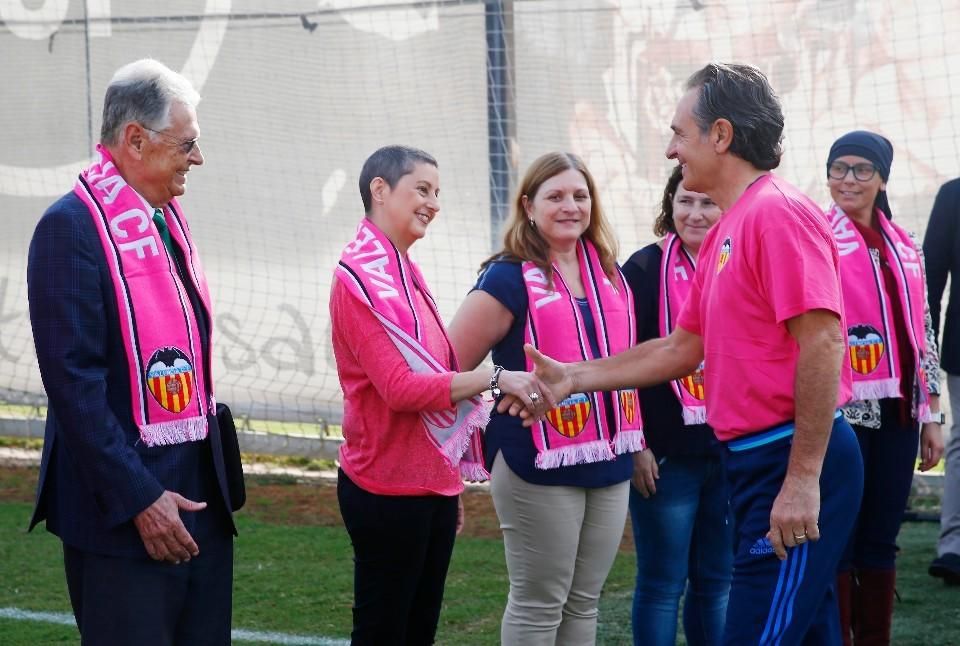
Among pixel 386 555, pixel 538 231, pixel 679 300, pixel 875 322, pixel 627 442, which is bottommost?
pixel 386 555

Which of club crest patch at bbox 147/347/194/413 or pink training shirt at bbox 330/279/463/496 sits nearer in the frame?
club crest patch at bbox 147/347/194/413

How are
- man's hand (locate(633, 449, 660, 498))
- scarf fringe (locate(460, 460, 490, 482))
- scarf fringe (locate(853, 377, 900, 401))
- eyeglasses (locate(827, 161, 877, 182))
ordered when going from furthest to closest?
eyeglasses (locate(827, 161, 877, 182)), scarf fringe (locate(853, 377, 900, 401)), man's hand (locate(633, 449, 660, 498)), scarf fringe (locate(460, 460, 490, 482))

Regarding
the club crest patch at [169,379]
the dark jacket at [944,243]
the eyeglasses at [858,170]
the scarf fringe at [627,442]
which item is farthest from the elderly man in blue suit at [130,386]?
the dark jacket at [944,243]

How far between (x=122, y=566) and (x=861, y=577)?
270 cm

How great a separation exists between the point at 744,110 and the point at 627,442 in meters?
1.31

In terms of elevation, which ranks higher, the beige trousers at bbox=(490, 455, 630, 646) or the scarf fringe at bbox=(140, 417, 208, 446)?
the scarf fringe at bbox=(140, 417, 208, 446)

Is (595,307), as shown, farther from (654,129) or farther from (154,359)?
(654,129)

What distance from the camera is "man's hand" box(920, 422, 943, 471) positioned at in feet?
15.7

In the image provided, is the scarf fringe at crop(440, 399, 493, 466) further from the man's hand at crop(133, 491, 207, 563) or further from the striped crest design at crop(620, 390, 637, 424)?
the man's hand at crop(133, 491, 207, 563)

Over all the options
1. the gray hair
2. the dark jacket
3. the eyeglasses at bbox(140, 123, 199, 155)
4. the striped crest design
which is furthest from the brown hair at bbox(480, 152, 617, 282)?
the dark jacket

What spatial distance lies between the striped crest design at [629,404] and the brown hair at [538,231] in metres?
0.40

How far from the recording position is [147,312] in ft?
9.52

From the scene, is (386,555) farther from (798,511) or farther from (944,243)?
(944,243)

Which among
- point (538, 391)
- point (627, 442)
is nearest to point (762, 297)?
point (538, 391)
